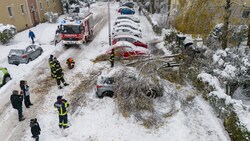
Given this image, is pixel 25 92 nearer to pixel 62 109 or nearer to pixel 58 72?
pixel 58 72

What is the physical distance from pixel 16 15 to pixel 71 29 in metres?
10.7

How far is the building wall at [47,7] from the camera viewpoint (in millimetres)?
33281

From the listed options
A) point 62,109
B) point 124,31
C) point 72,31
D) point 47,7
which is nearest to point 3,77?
point 62,109

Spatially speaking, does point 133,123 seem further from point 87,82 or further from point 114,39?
point 114,39

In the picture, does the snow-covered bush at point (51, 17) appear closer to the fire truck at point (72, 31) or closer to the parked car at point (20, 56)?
the fire truck at point (72, 31)

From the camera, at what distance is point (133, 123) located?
10680 millimetres

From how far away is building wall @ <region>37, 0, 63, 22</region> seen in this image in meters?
33.3

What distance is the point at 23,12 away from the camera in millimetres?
29016

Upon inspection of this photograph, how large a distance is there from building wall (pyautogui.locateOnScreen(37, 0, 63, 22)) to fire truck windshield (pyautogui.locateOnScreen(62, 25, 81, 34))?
1471 cm

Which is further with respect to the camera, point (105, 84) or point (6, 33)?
point (6, 33)

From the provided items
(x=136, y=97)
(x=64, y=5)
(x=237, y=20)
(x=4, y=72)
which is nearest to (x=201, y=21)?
(x=237, y=20)

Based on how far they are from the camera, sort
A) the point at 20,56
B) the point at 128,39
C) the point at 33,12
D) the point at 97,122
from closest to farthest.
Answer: the point at 97,122, the point at 20,56, the point at 128,39, the point at 33,12

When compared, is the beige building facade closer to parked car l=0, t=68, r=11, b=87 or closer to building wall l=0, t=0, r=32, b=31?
building wall l=0, t=0, r=32, b=31

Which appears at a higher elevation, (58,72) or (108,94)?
(58,72)
